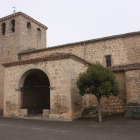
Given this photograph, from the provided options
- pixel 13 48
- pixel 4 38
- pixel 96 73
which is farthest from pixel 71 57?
pixel 4 38

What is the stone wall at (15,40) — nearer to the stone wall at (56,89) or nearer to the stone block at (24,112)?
the stone wall at (56,89)

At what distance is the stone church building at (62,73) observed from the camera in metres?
10.1

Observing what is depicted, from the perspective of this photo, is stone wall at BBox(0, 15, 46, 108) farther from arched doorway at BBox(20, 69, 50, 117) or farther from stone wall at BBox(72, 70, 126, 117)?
stone wall at BBox(72, 70, 126, 117)

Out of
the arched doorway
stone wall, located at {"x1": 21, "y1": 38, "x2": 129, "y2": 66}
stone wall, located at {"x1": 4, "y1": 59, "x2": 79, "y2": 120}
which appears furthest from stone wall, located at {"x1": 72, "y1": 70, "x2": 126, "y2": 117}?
the arched doorway

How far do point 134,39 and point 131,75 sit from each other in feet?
11.8

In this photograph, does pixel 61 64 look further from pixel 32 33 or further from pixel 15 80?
pixel 32 33

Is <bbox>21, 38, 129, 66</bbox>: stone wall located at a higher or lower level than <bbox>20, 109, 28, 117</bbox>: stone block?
higher

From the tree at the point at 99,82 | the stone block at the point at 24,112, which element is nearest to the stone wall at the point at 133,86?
the tree at the point at 99,82

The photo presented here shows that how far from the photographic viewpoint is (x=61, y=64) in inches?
404

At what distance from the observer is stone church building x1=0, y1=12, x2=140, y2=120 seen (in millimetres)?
10094

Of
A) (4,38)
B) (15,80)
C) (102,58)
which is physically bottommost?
(15,80)

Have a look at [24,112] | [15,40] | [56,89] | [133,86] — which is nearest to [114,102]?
[133,86]

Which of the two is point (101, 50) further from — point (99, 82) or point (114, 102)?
point (99, 82)

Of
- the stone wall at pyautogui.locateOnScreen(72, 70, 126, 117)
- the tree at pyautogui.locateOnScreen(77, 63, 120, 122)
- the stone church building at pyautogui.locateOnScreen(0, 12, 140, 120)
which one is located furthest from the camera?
the stone wall at pyautogui.locateOnScreen(72, 70, 126, 117)
